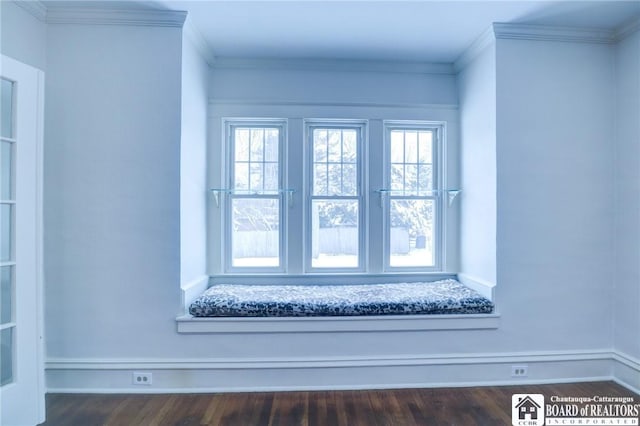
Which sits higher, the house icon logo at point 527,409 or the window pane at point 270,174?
the window pane at point 270,174

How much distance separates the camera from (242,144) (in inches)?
125

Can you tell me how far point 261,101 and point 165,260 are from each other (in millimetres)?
1603

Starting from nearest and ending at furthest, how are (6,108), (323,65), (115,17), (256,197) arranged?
(6,108), (115,17), (323,65), (256,197)

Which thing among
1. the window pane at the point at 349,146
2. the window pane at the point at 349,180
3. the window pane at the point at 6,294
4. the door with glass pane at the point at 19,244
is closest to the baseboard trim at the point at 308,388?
the door with glass pane at the point at 19,244

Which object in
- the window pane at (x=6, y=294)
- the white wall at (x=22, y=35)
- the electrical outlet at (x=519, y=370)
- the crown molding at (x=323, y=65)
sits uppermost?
the crown molding at (x=323, y=65)

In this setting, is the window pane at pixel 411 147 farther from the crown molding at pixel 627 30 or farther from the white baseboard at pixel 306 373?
the white baseboard at pixel 306 373

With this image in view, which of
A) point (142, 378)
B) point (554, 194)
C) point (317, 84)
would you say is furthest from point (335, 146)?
point (142, 378)

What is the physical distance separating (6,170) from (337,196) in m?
2.35

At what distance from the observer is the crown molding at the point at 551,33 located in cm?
254

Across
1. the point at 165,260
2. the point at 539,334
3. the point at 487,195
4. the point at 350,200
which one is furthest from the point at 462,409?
the point at 165,260

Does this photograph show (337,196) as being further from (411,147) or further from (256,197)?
(411,147)

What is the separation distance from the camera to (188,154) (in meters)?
2.58

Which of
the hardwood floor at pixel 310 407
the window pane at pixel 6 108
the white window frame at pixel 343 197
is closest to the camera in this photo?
the window pane at pixel 6 108

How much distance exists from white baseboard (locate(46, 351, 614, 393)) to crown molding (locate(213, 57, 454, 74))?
8.10 feet
